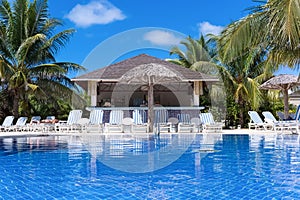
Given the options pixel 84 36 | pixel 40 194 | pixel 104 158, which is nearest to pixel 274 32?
pixel 104 158

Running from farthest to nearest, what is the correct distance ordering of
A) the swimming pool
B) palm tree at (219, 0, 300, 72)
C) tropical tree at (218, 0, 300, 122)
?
1. palm tree at (219, 0, 300, 72)
2. tropical tree at (218, 0, 300, 122)
3. the swimming pool

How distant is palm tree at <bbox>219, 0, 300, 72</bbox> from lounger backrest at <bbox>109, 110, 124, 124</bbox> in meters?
6.85

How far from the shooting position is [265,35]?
32.3 ft

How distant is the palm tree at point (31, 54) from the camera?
715 inches

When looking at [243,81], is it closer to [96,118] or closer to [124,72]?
[124,72]

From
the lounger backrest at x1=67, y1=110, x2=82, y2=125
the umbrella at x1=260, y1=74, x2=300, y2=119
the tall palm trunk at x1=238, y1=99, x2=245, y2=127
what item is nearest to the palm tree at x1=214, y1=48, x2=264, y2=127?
the tall palm trunk at x1=238, y1=99, x2=245, y2=127

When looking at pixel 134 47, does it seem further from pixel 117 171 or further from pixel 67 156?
pixel 117 171

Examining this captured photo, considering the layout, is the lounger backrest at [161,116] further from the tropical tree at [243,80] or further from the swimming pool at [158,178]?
the swimming pool at [158,178]

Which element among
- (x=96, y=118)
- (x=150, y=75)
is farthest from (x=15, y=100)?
(x=150, y=75)

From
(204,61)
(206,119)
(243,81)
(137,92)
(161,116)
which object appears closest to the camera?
(206,119)

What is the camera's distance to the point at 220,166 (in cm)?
606

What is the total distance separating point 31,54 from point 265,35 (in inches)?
550

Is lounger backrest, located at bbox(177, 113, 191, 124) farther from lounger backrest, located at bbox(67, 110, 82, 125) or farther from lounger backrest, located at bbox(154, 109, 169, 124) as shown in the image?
lounger backrest, located at bbox(67, 110, 82, 125)

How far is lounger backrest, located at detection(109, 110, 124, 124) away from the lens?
15.6m
